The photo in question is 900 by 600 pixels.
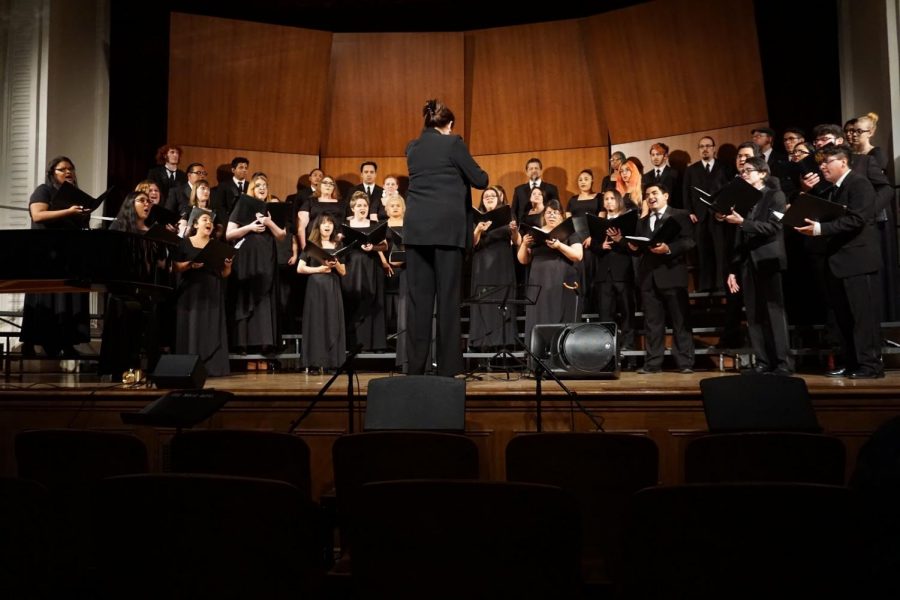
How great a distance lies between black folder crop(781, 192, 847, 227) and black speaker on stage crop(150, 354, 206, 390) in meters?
3.77

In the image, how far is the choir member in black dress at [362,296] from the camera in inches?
271

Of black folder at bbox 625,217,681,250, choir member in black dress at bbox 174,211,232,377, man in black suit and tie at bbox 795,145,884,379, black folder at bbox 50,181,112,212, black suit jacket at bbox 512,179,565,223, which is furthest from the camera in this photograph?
black suit jacket at bbox 512,179,565,223

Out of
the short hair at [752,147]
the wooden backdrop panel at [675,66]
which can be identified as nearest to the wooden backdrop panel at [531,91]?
the wooden backdrop panel at [675,66]

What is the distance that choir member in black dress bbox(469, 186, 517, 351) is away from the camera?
6.64 meters

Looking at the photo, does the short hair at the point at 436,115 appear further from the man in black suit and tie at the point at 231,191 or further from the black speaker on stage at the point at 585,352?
the man in black suit and tie at the point at 231,191

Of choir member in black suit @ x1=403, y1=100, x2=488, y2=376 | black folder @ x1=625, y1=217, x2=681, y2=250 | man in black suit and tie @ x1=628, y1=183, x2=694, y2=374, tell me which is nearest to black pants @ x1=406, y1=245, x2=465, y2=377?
choir member in black suit @ x1=403, y1=100, x2=488, y2=376

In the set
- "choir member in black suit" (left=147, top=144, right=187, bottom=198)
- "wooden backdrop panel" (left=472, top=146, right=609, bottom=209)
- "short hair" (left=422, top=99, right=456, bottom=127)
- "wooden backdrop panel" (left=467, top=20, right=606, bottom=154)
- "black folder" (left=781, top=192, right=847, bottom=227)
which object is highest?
"wooden backdrop panel" (left=467, top=20, right=606, bottom=154)

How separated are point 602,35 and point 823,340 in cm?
459

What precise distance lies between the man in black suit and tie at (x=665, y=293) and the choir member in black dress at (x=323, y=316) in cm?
242

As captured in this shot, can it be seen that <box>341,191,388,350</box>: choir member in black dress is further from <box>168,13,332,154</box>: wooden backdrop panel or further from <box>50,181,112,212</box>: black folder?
<box>168,13,332,154</box>: wooden backdrop panel

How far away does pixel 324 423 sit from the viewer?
13.2ft

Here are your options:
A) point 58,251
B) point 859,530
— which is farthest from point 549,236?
point 859,530

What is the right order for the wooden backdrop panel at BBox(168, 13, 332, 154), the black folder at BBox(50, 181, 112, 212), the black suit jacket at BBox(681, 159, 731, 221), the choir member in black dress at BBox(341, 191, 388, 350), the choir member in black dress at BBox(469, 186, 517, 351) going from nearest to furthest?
the black folder at BBox(50, 181, 112, 212) < the choir member in black dress at BBox(469, 186, 517, 351) < the choir member in black dress at BBox(341, 191, 388, 350) < the black suit jacket at BBox(681, 159, 731, 221) < the wooden backdrop panel at BBox(168, 13, 332, 154)

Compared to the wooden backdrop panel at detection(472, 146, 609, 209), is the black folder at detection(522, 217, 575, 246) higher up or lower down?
lower down
